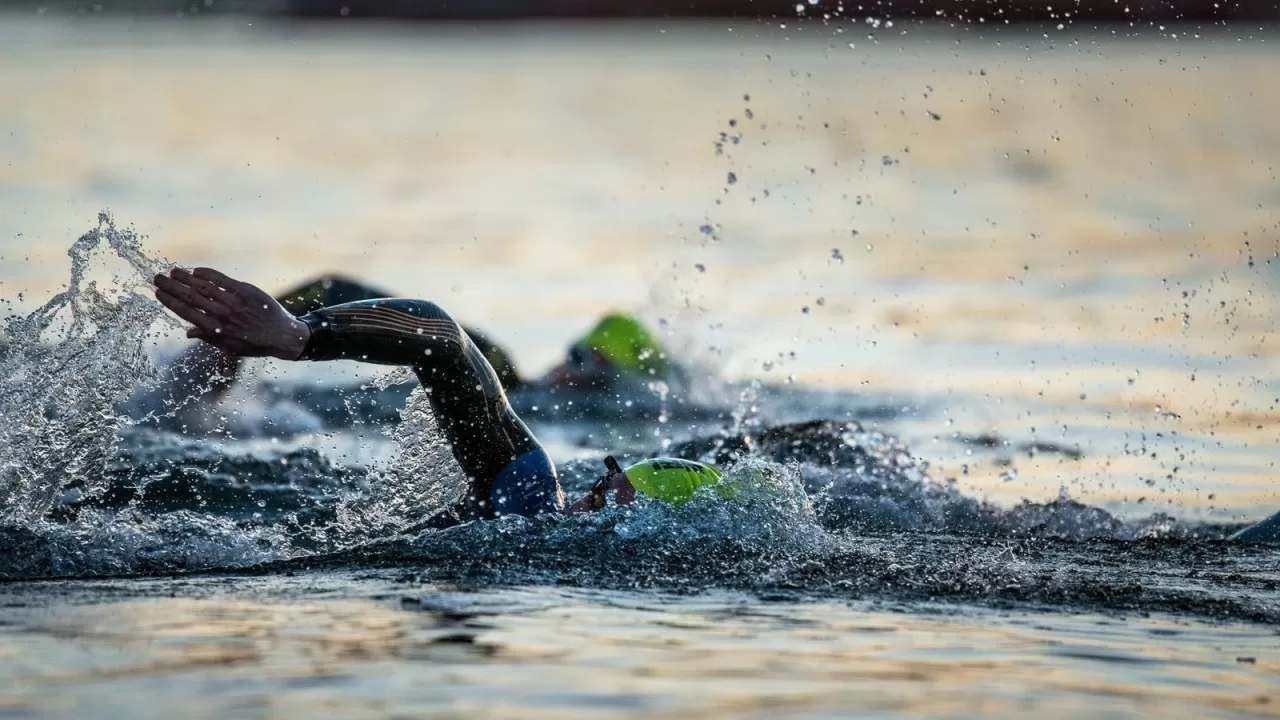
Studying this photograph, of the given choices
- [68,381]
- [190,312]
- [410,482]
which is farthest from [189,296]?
[410,482]

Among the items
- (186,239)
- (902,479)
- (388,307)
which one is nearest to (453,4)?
(186,239)

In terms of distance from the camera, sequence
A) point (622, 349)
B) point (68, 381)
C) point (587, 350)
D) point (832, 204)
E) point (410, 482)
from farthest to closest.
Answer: point (832, 204), point (622, 349), point (587, 350), point (410, 482), point (68, 381)

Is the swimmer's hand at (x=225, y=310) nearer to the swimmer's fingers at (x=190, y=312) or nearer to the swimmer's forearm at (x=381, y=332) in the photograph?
the swimmer's fingers at (x=190, y=312)

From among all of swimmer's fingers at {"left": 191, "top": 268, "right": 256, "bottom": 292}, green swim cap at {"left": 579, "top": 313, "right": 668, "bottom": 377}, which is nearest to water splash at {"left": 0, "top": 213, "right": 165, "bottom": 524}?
swimmer's fingers at {"left": 191, "top": 268, "right": 256, "bottom": 292}

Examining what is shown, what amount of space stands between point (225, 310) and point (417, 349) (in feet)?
3.77

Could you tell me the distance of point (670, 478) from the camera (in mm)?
8547

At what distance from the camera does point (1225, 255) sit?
63.0 ft

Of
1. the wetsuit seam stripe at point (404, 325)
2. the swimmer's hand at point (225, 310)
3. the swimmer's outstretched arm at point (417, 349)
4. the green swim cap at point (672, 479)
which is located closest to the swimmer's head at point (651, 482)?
the green swim cap at point (672, 479)

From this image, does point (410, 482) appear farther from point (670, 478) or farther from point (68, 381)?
point (68, 381)

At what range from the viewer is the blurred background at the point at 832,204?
14.4 metres

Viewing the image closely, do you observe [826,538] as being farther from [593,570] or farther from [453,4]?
[453,4]

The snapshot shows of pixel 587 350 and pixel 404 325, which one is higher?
pixel 587 350

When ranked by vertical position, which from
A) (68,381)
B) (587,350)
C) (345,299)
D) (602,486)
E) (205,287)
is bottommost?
(602,486)

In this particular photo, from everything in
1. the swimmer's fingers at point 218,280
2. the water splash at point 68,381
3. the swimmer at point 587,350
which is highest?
the swimmer at point 587,350
